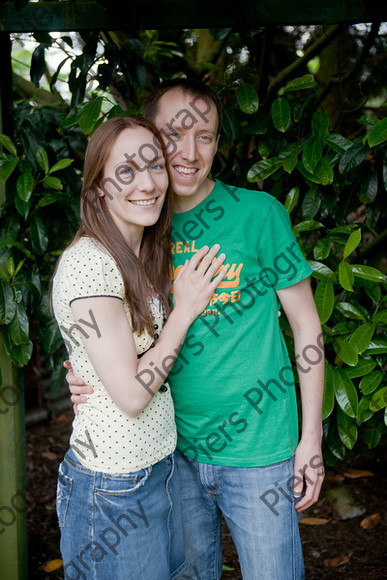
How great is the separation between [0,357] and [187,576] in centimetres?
97

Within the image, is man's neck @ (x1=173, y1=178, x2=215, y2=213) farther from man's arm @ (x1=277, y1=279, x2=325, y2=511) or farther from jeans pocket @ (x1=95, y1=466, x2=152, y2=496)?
jeans pocket @ (x1=95, y1=466, x2=152, y2=496)

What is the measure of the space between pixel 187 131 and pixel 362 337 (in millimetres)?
908

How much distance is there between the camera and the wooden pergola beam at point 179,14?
1911 millimetres

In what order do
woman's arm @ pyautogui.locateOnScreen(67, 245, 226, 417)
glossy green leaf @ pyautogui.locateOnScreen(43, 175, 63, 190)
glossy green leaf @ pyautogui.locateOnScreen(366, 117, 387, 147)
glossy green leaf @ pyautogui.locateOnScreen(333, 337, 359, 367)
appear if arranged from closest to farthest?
1. woman's arm @ pyautogui.locateOnScreen(67, 245, 226, 417)
2. glossy green leaf @ pyautogui.locateOnScreen(366, 117, 387, 147)
3. glossy green leaf @ pyautogui.locateOnScreen(333, 337, 359, 367)
4. glossy green leaf @ pyautogui.locateOnScreen(43, 175, 63, 190)

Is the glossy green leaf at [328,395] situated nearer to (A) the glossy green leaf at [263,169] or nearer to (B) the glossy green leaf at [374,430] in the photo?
(B) the glossy green leaf at [374,430]

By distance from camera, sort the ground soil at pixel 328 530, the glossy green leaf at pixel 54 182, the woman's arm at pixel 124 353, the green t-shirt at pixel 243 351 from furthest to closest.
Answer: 1. the ground soil at pixel 328 530
2. the glossy green leaf at pixel 54 182
3. the green t-shirt at pixel 243 351
4. the woman's arm at pixel 124 353

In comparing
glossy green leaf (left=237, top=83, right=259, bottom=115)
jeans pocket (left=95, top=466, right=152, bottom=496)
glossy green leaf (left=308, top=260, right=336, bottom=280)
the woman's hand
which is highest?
glossy green leaf (left=237, top=83, right=259, bottom=115)

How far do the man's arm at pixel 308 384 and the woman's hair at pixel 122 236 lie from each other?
0.33m

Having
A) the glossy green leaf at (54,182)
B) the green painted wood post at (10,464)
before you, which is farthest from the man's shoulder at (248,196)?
the green painted wood post at (10,464)

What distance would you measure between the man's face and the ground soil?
5.97ft

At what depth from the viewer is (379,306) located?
210 centimetres

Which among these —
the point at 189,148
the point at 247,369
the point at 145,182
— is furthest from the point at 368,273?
the point at 145,182

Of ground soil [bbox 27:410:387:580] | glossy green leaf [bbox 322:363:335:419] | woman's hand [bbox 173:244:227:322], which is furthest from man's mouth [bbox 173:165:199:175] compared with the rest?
ground soil [bbox 27:410:387:580]

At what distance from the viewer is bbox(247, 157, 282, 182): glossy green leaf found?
2.10 m
